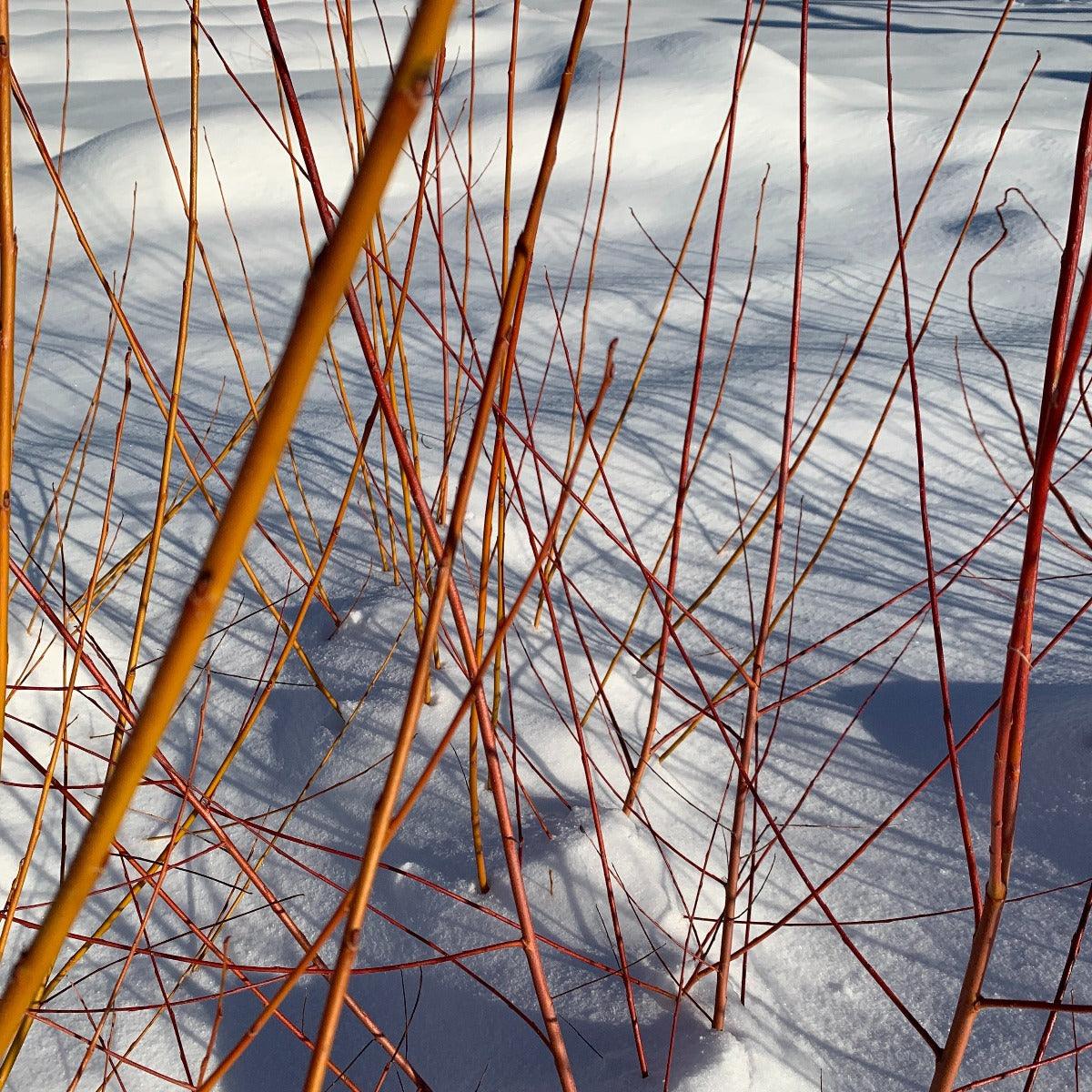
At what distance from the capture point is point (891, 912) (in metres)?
0.95

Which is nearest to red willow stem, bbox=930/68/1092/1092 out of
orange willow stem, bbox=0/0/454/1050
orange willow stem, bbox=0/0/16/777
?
orange willow stem, bbox=0/0/454/1050

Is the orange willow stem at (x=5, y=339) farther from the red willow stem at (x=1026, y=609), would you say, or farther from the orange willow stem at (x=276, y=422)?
the red willow stem at (x=1026, y=609)

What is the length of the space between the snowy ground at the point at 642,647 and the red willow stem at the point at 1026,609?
312mm

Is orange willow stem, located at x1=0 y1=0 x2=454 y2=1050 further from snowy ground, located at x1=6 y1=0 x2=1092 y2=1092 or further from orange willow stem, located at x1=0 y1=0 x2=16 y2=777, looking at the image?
snowy ground, located at x1=6 y1=0 x2=1092 y2=1092

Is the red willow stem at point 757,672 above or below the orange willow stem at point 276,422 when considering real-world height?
above

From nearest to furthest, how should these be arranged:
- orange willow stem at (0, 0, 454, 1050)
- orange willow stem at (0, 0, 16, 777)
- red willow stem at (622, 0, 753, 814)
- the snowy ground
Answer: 1. orange willow stem at (0, 0, 454, 1050)
2. orange willow stem at (0, 0, 16, 777)
3. red willow stem at (622, 0, 753, 814)
4. the snowy ground

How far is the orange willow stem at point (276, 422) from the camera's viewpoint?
167mm

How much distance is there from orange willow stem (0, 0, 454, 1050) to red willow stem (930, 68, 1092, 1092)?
0.27 m

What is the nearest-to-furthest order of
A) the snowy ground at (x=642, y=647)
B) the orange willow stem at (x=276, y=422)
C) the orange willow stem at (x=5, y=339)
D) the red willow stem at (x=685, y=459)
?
the orange willow stem at (x=276, y=422) < the orange willow stem at (x=5, y=339) < the red willow stem at (x=685, y=459) < the snowy ground at (x=642, y=647)

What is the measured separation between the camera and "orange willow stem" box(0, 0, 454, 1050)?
0.55 ft

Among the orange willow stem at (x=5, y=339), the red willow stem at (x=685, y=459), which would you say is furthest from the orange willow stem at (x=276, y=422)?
the red willow stem at (x=685, y=459)

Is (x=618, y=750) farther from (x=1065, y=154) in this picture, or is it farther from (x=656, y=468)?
(x=1065, y=154)

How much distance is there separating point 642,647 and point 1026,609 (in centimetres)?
92

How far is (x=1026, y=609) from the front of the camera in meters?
0.42
